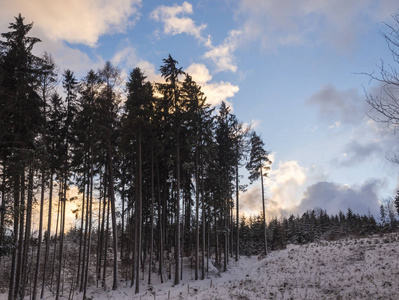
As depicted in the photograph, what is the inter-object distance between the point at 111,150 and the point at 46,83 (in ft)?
20.9

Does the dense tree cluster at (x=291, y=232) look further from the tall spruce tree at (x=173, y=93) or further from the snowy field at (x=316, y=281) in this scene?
the tall spruce tree at (x=173, y=93)

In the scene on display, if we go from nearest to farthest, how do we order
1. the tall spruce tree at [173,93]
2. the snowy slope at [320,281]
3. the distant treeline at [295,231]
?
the snowy slope at [320,281] → the tall spruce tree at [173,93] → the distant treeline at [295,231]

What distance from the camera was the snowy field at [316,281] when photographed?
1261 cm

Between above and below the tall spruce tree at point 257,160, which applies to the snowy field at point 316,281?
below

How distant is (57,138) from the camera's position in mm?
19719

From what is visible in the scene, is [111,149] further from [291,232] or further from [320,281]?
[291,232]

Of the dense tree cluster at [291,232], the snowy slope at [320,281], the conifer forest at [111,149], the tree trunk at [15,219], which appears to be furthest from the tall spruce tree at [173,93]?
the dense tree cluster at [291,232]

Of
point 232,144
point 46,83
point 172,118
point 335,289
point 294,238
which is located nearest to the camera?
point 335,289

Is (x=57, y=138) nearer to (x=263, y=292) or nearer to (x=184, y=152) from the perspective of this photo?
(x=184, y=152)

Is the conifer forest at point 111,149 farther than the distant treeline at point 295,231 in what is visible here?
No

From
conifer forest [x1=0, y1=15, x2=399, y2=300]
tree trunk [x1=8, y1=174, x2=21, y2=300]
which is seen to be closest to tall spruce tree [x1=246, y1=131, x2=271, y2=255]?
conifer forest [x1=0, y1=15, x2=399, y2=300]

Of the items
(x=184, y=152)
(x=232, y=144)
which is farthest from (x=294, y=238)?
(x=184, y=152)

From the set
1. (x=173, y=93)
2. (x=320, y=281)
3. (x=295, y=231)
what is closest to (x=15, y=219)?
(x=173, y=93)

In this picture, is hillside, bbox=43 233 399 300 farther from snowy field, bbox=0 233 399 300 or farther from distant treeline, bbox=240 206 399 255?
distant treeline, bbox=240 206 399 255
